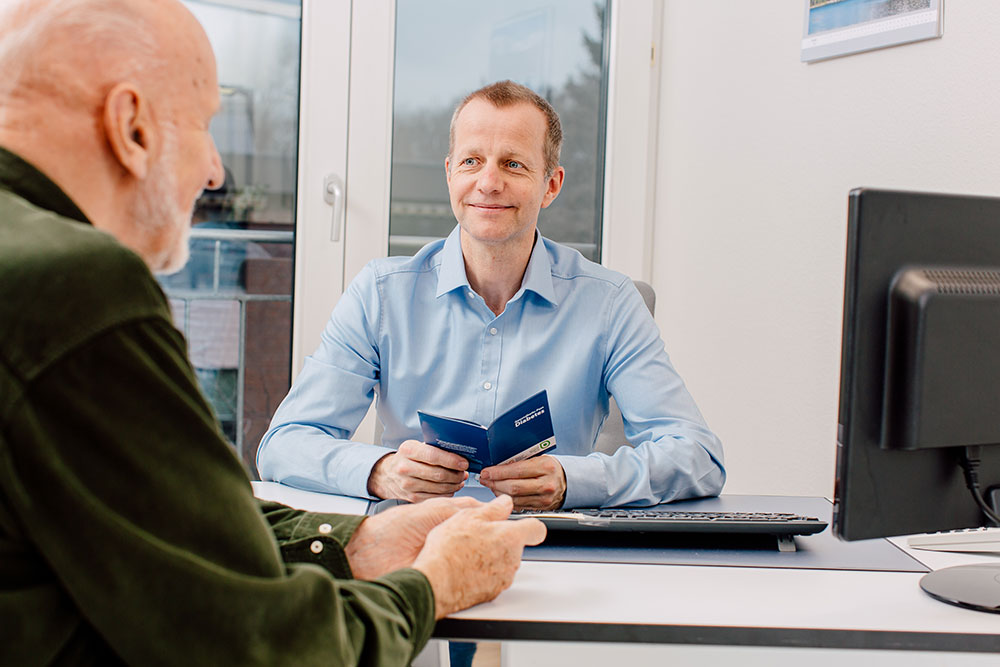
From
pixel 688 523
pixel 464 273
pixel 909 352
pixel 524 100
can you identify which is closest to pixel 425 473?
pixel 688 523

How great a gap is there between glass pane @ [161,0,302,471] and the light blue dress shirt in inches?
34.6

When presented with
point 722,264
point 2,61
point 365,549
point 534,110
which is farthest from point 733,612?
point 722,264

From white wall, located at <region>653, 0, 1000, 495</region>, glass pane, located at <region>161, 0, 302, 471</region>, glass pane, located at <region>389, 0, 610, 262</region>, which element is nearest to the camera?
white wall, located at <region>653, 0, 1000, 495</region>

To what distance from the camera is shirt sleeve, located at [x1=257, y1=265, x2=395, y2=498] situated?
1.47m

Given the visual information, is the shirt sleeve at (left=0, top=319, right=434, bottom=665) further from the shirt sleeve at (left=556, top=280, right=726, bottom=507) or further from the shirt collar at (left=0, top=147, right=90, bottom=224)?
the shirt sleeve at (left=556, top=280, right=726, bottom=507)

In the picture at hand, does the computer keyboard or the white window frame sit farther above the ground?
the white window frame

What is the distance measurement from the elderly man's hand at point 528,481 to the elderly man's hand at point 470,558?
1.01 ft

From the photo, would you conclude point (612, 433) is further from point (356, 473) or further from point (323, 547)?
point (323, 547)

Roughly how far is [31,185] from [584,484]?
93 centimetres

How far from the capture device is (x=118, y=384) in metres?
0.66

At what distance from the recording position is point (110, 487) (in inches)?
25.7

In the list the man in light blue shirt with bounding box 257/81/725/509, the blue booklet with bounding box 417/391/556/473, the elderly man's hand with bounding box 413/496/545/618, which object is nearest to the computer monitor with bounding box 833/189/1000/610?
the elderly man's hand with bounding box 413/496/545/618

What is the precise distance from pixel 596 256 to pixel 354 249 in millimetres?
864

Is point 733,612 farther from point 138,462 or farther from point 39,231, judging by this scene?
point 39,231
